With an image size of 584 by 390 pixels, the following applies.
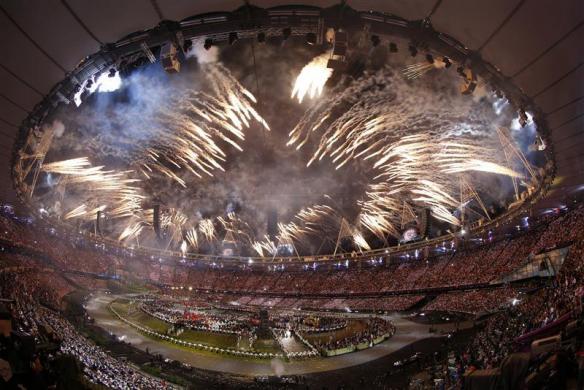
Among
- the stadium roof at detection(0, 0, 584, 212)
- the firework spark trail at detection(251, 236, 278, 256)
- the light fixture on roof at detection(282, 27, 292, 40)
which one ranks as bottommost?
the stadium roof at detection(0, 0, 584, 212)

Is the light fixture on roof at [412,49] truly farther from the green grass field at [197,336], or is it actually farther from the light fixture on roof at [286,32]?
the green grass field at [197,336]

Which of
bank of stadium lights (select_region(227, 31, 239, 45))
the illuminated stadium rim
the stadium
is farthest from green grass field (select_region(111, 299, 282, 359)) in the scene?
bank of stadium lights (select_region(227, 31, 239, 45))

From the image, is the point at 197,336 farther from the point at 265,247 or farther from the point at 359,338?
the point at 265,247

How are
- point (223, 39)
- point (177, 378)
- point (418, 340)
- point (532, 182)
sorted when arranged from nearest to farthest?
point (223, 39), point (177, 378), point (532, 182), point (418, 340)

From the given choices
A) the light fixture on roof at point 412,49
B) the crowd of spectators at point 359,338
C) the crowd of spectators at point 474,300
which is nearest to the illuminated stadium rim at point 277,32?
the light fixture on roof at point 412,49

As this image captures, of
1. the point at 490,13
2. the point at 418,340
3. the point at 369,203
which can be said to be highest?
the point at 369,203

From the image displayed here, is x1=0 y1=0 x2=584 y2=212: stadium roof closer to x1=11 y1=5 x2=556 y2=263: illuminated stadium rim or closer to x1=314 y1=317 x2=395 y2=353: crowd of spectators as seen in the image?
x1=11 y1=5 x2=556 y2=263: illuminated stadium rim

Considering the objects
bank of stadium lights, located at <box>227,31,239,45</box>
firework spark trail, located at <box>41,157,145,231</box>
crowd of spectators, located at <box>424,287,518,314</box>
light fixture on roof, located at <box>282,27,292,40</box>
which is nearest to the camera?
light fixture on roof, located at <box>282,27,292,40</box>

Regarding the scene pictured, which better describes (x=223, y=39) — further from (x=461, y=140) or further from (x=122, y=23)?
(x=461, y=140)

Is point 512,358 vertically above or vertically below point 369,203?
below

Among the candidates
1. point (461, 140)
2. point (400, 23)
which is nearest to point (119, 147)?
point (400, 23)

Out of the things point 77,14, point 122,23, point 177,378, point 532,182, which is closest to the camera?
point 77,14
